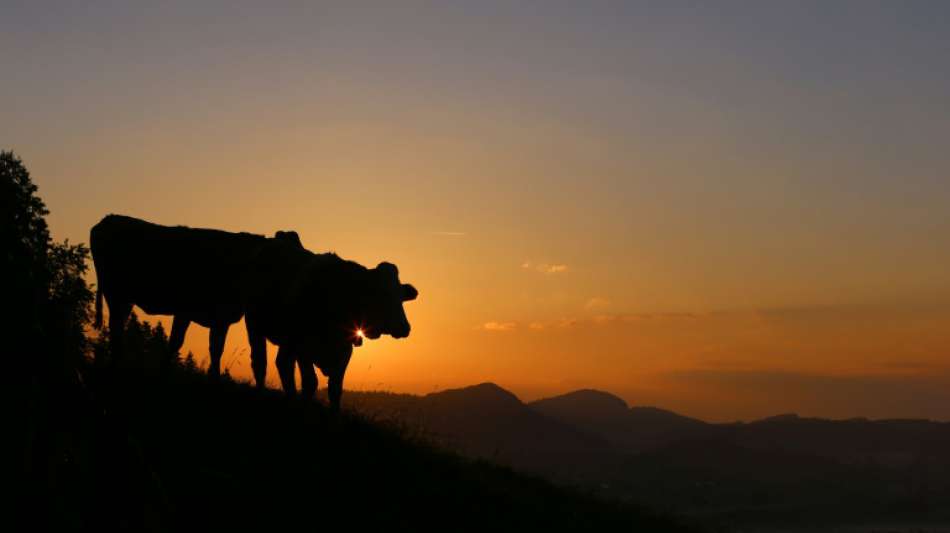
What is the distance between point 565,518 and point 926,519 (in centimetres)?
16814

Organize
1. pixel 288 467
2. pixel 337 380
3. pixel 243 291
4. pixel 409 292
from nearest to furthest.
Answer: pixel 288 467
pixel 243 291
pixel 337 380
pixel 409 292

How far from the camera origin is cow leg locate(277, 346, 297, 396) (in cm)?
1703

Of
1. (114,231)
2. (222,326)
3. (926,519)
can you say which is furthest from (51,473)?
(926,519)

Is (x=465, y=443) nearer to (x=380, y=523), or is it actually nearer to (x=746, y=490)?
(x=380, y=523)

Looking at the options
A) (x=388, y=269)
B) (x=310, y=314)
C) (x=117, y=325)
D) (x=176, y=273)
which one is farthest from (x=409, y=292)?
(x=117, y=325)

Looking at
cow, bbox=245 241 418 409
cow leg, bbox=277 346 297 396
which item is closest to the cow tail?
cow, bbox=245 241 418 409

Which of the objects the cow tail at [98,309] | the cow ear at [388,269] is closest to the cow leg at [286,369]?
the cow ear at [388,269]

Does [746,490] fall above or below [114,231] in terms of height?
below

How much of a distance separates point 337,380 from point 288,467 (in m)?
3.54

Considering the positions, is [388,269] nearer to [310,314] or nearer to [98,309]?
[310,314]

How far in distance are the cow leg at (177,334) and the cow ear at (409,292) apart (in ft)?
14.8

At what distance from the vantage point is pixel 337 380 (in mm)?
17156

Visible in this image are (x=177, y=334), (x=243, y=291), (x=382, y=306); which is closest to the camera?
(x=177, y=334)

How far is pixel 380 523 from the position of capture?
13.2 m
